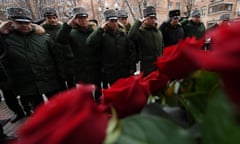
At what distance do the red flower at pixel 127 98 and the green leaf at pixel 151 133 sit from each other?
8cm

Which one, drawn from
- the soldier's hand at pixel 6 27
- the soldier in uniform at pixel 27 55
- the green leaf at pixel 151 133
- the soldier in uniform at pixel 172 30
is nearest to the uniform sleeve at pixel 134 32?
the soldier in uniform at pixel 172 30

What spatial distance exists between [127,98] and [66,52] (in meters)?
2.55

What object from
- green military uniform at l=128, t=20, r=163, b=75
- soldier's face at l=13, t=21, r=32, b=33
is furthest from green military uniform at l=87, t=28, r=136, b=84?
soldier's face at l=13, t=21, r=32, b=33

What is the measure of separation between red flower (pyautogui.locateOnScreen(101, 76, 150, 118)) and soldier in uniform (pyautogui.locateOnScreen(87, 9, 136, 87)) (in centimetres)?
246

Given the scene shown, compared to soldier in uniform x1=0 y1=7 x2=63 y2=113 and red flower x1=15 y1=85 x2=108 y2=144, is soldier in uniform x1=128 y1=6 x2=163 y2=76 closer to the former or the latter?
soldier in uniform x1=0 y1=7 x2=63 y2=113

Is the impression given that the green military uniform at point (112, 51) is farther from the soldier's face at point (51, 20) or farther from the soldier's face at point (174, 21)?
the soldier's face at point (174, 21)

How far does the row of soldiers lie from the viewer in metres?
2.39

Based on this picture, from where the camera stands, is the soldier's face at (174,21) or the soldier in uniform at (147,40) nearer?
the soldier in uniform at (147,40)

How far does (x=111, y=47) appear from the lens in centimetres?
288

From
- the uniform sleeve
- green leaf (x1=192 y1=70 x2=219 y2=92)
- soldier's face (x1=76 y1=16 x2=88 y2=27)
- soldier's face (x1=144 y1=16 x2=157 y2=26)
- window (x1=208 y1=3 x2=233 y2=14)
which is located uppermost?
green leaf (x1=192 y1=70 x2=219 y2=92)

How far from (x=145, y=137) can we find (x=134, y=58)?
9.37ft

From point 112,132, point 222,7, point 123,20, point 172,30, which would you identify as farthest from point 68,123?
point 222,7

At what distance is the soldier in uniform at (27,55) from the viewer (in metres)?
2.37

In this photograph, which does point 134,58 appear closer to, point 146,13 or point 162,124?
point 146,13
